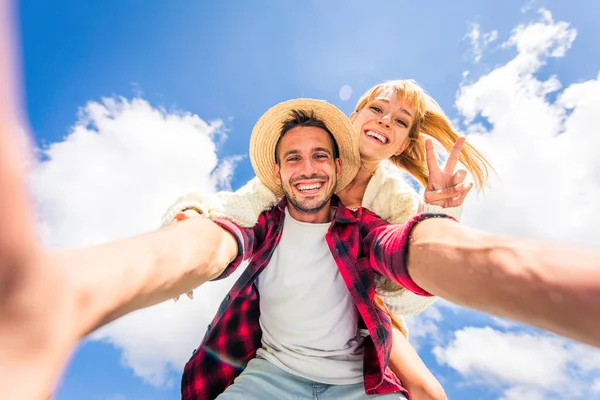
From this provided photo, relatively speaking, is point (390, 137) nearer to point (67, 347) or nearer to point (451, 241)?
point (451, 241)

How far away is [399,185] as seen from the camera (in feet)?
11.7

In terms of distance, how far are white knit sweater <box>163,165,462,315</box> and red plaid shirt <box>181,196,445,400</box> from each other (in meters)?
0.11

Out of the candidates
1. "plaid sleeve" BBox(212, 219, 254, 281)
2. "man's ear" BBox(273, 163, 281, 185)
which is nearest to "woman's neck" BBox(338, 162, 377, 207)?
"man's ear" BBox(273, 163, 281, 185)

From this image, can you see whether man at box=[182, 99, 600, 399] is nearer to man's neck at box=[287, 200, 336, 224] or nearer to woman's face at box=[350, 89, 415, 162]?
man's neck at box=[287, 200, 336, 224]

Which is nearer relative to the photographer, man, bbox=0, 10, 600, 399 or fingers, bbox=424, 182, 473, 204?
man, bbox=0, 10, 600, 399

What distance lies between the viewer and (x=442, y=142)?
14.3ft

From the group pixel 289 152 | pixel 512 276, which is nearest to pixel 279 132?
pixel 289 152

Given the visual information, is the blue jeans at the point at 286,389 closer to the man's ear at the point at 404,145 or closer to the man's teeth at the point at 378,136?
the man's teeth at the point at 378,136

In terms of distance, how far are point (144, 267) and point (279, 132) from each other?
206cm

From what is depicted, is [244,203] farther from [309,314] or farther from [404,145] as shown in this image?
[404,145]

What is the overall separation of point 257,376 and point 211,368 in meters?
0.47

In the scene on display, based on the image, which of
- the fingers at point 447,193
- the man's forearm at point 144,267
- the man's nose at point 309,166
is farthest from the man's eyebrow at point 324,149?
the man's forearm at point 144,267

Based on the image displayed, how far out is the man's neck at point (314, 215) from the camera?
3037 millimetres

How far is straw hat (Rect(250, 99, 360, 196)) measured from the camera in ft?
10.9
